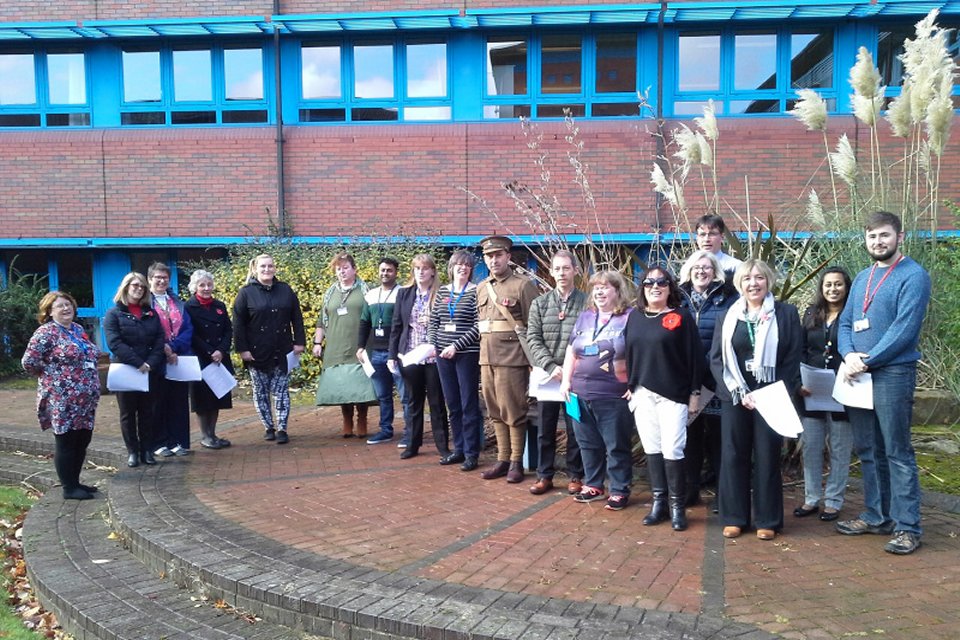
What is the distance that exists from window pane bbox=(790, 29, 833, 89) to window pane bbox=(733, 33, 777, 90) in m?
0.32

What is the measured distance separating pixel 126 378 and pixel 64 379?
0.62m

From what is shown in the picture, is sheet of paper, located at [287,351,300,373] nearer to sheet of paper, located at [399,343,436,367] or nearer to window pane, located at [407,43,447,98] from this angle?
sheet of paper, located at [399,343,436,367]

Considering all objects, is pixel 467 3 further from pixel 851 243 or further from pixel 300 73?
pixel 851 243

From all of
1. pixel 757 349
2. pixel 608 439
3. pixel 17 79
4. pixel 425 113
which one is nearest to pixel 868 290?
pixel 757 349

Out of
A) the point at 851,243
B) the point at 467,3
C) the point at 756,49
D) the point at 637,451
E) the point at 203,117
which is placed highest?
the point at 467,3

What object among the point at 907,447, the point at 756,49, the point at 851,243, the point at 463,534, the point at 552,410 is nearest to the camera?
the point at 907,447

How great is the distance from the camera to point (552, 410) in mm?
6082

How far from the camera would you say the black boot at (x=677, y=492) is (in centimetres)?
513

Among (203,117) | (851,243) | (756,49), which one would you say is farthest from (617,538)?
(203,117)

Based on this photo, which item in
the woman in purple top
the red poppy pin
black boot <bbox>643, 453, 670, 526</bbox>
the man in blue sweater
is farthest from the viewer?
the woman in purple top

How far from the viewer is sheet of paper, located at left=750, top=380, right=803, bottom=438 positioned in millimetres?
4758

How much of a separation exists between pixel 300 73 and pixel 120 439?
8.49 m

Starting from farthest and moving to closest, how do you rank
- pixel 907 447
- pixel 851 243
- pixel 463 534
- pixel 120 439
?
pixel 120 439
pixel 851 243
pixel 463 534
pixel 907 447

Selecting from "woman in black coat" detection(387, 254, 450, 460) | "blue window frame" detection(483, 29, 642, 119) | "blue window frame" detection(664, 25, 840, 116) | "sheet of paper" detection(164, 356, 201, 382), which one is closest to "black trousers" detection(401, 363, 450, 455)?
"woman in black coat" detection(387, 254, 450, 460)
